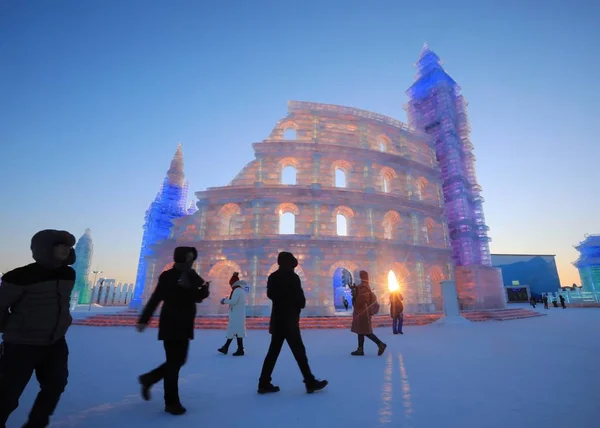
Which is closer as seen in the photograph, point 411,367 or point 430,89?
point 411,367

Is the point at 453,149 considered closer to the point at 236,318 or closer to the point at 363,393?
the point at 236,318

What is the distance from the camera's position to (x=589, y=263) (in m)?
37.2

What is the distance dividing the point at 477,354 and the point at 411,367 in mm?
2088

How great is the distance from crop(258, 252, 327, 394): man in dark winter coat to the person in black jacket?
943mm

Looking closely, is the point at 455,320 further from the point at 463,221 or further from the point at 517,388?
the point at 463,221

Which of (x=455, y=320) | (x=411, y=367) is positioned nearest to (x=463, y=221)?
(x=455, y=320)

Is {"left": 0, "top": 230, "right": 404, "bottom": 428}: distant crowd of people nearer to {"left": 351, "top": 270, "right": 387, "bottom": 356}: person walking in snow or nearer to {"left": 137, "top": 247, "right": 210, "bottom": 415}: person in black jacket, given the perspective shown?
{"left": 137, "top": 247, "right": 210, "bottom": 415}: person in black jacket

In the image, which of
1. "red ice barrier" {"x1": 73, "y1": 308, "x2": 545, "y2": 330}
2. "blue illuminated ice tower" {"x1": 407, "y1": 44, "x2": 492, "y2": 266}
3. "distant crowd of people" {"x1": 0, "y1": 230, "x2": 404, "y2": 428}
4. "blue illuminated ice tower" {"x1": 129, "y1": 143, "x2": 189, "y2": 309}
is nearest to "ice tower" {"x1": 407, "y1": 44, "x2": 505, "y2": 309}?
"blue illuminated ice tower" {"x1": 407, "y1": 44, "x2": 492, "y2": 266}

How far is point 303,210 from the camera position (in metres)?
17.9

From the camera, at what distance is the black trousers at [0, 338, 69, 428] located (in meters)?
2.15

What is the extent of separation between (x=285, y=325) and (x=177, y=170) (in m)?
31.2

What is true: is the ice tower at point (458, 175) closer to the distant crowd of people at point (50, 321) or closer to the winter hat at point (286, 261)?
the winter hat at point (286, 261)

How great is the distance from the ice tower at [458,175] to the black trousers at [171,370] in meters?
23.7

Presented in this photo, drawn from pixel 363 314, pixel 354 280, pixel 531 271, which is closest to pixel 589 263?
pixel 531 271
